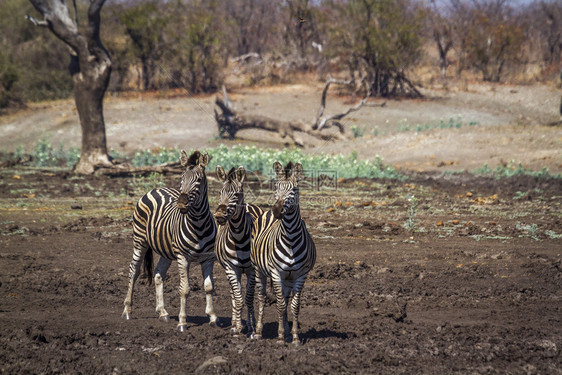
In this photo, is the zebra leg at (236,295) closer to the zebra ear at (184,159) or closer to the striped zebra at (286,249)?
the striped zebra at (286,249)

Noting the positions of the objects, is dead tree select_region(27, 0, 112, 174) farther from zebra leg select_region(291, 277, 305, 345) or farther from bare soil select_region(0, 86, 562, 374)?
zebra leg select_region(291, 277, 305, 345)

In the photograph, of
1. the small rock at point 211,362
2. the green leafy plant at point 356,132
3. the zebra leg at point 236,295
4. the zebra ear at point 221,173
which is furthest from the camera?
the green leafy plant at point 356,132

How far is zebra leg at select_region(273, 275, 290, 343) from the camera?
282 inches

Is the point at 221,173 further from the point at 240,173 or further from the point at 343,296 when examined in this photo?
the point at 343,296

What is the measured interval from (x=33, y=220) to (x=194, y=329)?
834 cm

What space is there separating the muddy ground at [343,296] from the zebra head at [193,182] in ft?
5.03

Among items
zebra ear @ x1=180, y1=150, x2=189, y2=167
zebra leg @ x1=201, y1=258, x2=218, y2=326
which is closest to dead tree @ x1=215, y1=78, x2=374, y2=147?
zebra ear @ x1=180, y1=150, x2=189, y2=167

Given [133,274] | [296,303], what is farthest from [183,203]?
[133,274]

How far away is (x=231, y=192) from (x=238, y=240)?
599 millimetres

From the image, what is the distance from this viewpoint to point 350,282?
33.5 feet

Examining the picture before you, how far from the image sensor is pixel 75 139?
30.3 metres

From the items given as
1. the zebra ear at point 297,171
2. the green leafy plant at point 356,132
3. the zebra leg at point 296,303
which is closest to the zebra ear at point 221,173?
the zebra ear at point 297,171

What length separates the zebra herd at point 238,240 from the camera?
7.05 metres

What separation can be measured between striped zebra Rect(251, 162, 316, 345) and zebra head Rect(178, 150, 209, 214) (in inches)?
34.9
